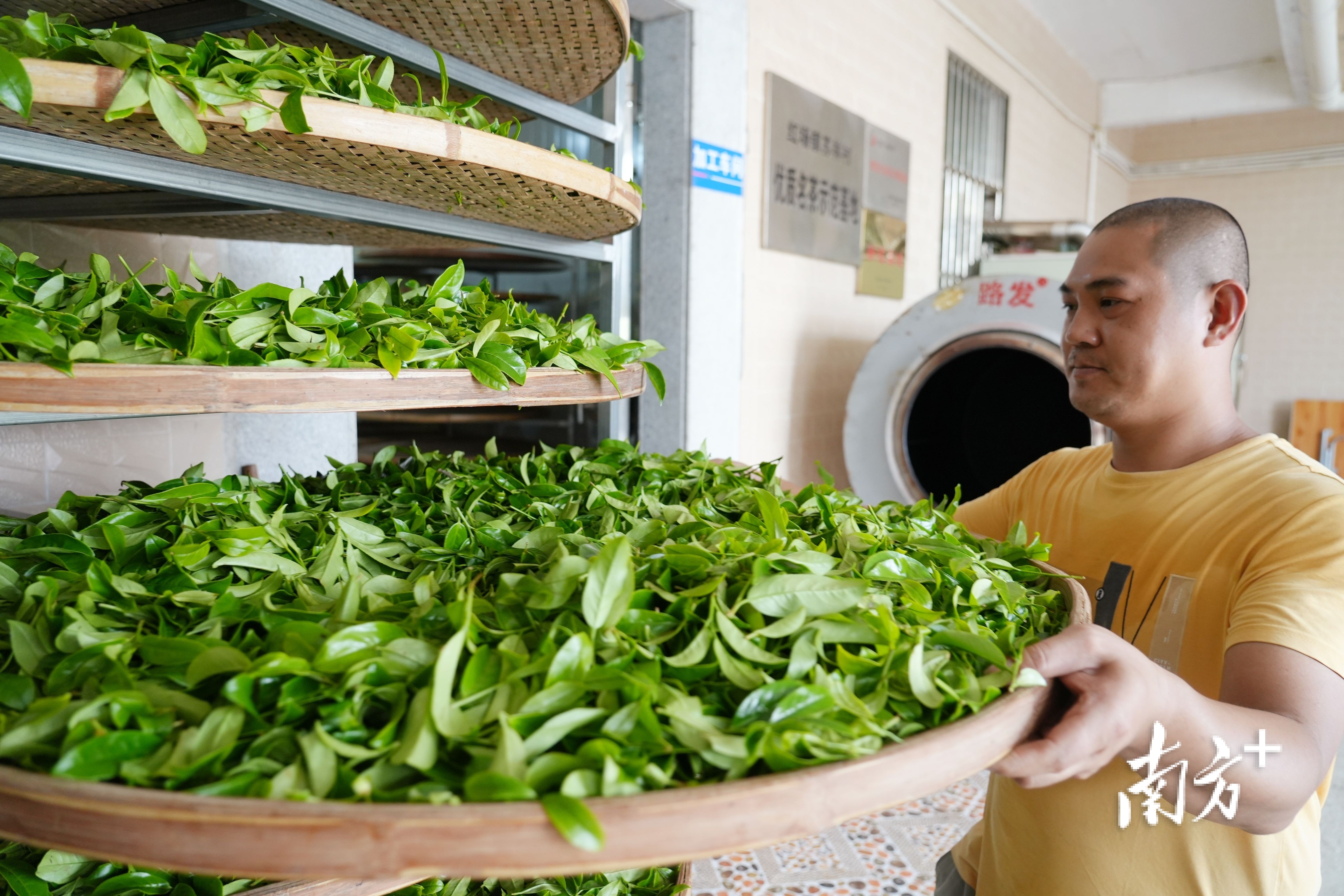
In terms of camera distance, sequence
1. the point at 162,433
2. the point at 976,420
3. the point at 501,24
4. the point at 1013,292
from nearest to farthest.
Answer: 1. the point at 501,24
2. the point at 162,433
3. the point at 1013,292
4. the point at 976,420

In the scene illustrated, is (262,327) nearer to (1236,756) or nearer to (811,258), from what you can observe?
(1236,756)

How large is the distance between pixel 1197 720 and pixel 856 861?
1551 mm

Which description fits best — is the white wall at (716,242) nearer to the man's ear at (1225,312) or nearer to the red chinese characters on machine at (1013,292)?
the red chinese characters on machine at (1013,292)

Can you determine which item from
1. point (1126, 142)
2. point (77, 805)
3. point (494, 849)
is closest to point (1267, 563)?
→ point (494, 849)

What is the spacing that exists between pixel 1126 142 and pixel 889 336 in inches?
268

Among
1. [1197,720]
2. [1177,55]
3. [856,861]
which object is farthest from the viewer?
[1177,55]

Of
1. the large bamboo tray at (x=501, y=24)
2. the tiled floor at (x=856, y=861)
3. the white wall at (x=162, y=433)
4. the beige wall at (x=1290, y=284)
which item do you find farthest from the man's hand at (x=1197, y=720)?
the beige wall at (x=1290, y=284)

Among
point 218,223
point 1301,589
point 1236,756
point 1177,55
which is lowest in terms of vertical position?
point 1236,756

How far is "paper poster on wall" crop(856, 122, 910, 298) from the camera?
3682 mm

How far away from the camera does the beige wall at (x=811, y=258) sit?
9.98 ft

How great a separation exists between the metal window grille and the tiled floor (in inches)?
113

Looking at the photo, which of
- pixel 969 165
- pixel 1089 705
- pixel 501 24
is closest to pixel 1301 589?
pixel 1089 705

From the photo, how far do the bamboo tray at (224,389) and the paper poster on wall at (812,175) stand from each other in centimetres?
239

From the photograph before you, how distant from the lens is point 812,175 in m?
3.27
